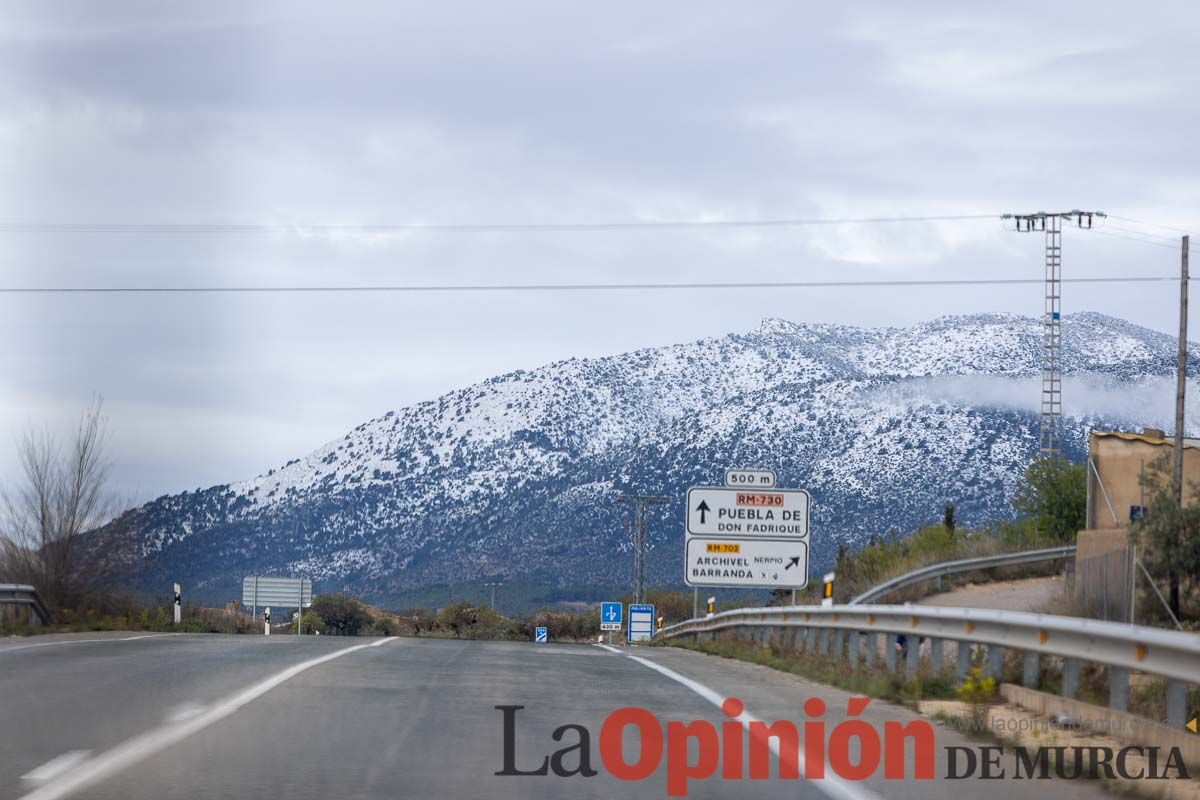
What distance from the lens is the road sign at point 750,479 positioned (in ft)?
112

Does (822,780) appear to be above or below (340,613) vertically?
above

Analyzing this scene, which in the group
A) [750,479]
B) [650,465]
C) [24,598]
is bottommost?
[24,598]

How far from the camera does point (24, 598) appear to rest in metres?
28.6

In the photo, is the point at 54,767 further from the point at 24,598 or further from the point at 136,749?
the point at 24,598

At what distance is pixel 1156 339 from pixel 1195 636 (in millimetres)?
184577

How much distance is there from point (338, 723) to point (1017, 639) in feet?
Answer: 18.2

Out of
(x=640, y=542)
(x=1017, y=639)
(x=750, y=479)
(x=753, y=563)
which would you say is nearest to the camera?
(x=1017, y=639)

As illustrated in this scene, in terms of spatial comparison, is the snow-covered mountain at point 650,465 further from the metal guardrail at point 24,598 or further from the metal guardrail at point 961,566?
the metal guardrail at point 24,598

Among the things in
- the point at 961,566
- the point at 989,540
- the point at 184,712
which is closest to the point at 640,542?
the point at 989,540

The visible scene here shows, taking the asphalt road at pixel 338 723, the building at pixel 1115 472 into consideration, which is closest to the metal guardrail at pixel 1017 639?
the asphalt road at pixel 338 723

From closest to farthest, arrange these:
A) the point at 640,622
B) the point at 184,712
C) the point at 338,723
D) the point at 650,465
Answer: the point at 338,723
the point at 184,712
the point at 640,622
the point at 650,465

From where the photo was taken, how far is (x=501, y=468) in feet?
592

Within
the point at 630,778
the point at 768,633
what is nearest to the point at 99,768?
the point at 630,778

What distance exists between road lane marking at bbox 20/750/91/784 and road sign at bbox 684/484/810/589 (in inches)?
978
